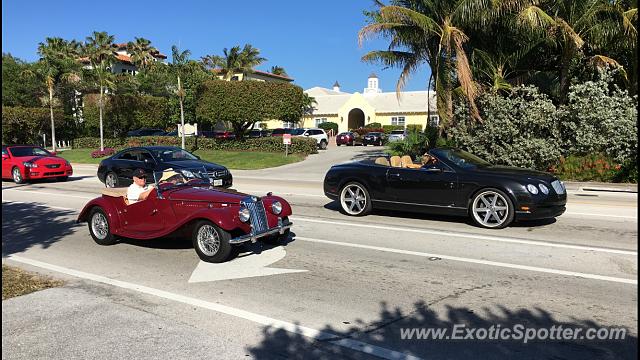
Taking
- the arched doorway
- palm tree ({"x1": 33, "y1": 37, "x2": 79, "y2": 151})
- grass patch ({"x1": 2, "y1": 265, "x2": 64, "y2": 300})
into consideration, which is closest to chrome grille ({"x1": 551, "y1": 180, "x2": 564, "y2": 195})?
grass patch ({"x1": 2, "y1": 265, "x2": 64, "y2": 300})

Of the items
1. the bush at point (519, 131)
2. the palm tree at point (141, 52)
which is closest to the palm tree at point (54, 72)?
the palm tree at point (141, 52)

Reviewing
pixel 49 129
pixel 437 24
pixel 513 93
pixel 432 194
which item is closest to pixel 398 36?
pixel 437 24

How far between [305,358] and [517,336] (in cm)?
182

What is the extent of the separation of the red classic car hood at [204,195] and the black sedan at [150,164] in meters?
7.57

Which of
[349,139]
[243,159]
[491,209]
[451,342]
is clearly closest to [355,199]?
[491,209]

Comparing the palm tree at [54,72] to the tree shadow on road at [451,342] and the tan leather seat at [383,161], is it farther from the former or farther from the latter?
the tree shadow on road at [451,342]

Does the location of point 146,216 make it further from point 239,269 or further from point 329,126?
point 329,126

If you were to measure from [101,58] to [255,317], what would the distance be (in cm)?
4918

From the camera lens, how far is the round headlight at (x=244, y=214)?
6895mm

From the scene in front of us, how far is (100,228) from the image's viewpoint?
845cm

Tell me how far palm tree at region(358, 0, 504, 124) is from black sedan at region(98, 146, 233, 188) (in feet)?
28.4

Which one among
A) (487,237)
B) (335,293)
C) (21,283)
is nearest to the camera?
(335,293)

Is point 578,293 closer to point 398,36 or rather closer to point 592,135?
point 592,135

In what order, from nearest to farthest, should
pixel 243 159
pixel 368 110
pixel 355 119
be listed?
pixel 243 159 < pixel 368 110 < pixel 355 119
